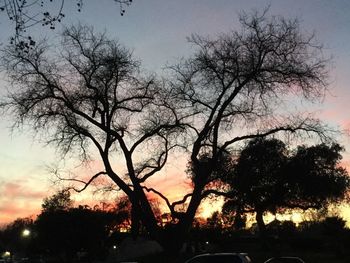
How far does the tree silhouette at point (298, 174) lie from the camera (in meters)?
54.7

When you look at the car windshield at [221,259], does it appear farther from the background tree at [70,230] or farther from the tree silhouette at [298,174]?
the background tree at [70,230]

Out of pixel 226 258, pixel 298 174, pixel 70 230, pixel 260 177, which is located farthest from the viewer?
pixel 70 230

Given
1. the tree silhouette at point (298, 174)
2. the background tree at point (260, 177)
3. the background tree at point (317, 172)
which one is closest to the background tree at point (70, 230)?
the background tree at point (260, 177)

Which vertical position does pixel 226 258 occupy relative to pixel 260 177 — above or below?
below

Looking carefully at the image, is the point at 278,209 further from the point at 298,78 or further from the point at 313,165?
the point at 298,78

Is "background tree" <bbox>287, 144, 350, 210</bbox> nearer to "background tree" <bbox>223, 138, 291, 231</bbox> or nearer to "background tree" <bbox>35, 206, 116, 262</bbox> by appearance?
"background tree" <bbox>223, 138, 291, 231</bbox>

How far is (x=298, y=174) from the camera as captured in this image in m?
58.0

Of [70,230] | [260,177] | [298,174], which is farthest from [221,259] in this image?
[70,230]

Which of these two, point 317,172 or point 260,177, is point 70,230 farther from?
point 317,172

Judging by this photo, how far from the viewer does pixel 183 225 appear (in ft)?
103

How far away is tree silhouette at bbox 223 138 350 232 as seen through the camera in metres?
54.7

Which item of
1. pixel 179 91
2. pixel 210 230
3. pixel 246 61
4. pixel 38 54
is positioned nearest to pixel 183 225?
pixel 179 91

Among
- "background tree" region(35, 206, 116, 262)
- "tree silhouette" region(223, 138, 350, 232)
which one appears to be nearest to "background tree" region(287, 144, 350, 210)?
"tree silhouette" region(223, 138, 350, 232)

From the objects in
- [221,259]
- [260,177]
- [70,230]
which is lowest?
[221,259]
